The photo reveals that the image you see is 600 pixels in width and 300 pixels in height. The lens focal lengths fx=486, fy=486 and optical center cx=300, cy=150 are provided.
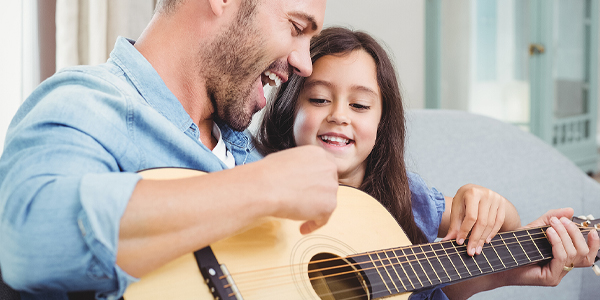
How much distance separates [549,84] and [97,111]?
4.09 m

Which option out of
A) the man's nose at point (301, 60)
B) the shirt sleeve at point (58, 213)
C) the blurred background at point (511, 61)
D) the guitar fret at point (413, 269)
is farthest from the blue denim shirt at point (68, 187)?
the blurred background at point (511, 61)

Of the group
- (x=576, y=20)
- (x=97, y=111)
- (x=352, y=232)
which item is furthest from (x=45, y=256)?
(x=576, y=20)

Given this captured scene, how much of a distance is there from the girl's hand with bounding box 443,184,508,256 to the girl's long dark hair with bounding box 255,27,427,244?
15 centimetres

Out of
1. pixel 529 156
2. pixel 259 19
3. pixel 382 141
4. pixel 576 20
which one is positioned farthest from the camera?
pixel 576 20

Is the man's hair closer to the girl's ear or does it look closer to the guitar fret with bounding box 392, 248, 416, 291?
the girl's ear

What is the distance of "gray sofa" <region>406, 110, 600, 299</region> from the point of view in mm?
1566

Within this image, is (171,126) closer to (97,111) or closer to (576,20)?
(97,111)

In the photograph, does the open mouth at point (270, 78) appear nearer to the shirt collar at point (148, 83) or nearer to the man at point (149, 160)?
the man at point (149, 160)

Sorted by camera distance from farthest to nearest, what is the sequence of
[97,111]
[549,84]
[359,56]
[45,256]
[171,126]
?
[549,84] → [359,56] → [171,126] → [97,111] → [45,256]

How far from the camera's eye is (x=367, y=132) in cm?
117

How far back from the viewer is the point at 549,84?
3.98m

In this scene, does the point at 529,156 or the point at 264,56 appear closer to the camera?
the point at 264,56

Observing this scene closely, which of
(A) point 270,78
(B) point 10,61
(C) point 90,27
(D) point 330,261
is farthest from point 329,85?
(B) point 10,61

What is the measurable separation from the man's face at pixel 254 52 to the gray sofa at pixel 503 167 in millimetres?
736
